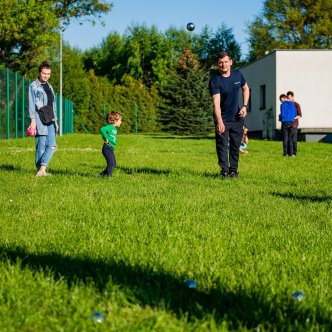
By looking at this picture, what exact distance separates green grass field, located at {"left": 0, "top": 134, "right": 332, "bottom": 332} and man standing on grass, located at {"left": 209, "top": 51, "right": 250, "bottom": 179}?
2248 millimetres

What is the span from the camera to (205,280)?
3.41 meters

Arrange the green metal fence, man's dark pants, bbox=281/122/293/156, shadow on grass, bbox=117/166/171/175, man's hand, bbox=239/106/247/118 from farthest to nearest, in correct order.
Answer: the green metal fence
man's dark pants, bbox=281/122/293/156
shadow on grass, bbox=117/166/171/175
man's hand, bbox=239/106/247/118

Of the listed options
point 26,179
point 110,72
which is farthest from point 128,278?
point 110,72

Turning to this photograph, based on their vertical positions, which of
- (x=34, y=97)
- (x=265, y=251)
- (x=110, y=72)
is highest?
(x=110, y=72)

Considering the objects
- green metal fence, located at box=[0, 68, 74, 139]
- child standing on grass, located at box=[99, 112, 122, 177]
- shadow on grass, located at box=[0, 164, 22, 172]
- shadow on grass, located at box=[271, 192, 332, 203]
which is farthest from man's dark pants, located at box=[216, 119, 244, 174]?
green metal fence, located at box=[0, 68, 74, 139]

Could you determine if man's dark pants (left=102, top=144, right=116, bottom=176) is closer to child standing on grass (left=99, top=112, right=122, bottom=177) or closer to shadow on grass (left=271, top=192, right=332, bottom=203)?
child standing on grass (left=99, top=112, right=122, bottom=177)

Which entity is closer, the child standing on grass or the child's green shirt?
the child standing on grass

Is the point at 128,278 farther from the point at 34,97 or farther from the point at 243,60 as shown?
the point at 243,60

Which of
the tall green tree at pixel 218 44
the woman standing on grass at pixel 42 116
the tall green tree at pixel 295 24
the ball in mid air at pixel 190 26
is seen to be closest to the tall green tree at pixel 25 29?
the ball in mid air at pixel 190 26

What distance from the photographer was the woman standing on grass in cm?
992

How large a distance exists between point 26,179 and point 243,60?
80.3 metres

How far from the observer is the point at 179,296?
A: 3104mm

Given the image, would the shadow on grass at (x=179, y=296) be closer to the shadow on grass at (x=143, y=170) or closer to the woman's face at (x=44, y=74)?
the woman's face at (x=44, y=74)

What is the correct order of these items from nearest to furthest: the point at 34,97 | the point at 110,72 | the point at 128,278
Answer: the point at 128,278 < the point at 34,97 < the point at 110,72
